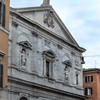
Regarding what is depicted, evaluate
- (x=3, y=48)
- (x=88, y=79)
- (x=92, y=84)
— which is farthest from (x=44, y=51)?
(x=88, y=79)

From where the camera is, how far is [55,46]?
3681 cm

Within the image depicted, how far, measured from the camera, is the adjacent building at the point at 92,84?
55.8 m

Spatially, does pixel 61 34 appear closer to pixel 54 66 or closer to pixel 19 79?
pixel 54 66

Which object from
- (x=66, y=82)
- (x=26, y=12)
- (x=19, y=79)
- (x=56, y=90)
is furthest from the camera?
(x=66, y=82)

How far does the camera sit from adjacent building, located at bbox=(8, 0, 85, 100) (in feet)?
99.4

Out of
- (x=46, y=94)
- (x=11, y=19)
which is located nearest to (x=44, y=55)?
(x=46, y=94)

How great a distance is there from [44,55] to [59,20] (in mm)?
5252

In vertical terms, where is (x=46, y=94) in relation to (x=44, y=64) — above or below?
below

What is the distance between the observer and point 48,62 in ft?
116

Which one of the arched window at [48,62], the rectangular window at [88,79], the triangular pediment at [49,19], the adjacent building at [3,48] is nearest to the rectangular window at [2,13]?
the adjacent building at [3,48]

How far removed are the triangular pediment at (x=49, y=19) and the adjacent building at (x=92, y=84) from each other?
53.6ft

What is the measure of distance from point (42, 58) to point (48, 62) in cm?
141

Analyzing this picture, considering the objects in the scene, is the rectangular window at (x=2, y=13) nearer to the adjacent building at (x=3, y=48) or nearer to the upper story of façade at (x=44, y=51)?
the adjacent building at (x=3, y=48)

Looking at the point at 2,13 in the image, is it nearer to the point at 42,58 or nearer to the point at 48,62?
the point at 42,58
